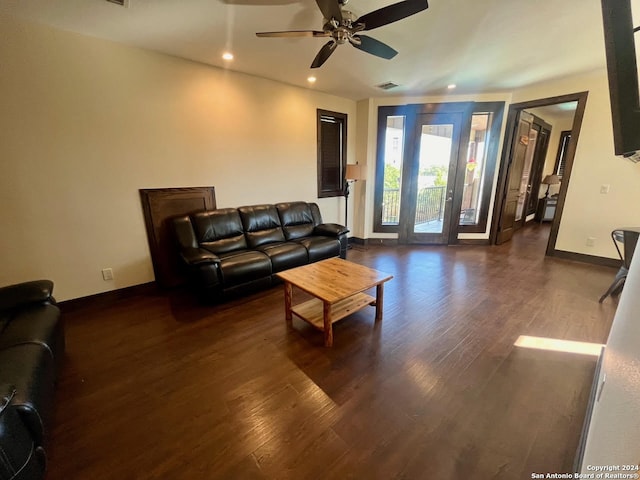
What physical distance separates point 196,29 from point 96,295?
9.80 feet

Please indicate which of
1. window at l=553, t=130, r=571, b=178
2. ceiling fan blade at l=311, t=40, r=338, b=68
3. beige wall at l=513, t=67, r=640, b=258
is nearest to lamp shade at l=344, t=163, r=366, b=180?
ceiling fan blade at l=311, t=40, r=338, b=68

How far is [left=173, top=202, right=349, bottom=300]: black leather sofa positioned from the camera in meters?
2.84

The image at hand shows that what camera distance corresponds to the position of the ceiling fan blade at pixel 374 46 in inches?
84.3

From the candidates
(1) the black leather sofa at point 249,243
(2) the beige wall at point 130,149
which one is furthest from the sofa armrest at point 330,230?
(2) the beige wall at point 130,149

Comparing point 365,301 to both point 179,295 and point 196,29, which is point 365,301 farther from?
point 196,29

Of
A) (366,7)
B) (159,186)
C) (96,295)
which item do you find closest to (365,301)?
(366,7)

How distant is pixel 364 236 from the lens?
17.3 feet

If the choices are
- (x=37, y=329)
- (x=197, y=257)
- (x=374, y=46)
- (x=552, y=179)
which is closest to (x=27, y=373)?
(x=37, y=329)

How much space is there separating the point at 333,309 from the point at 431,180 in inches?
148

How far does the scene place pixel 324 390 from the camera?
5.76 feet

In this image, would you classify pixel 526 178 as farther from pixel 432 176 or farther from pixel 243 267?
pixel 243 267

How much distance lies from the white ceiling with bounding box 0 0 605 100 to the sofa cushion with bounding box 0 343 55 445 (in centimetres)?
254

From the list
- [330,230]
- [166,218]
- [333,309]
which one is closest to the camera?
[333,309]

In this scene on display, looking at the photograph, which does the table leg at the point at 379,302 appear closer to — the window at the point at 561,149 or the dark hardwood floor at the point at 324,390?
the dark hardwood floor at the point at 324,390
